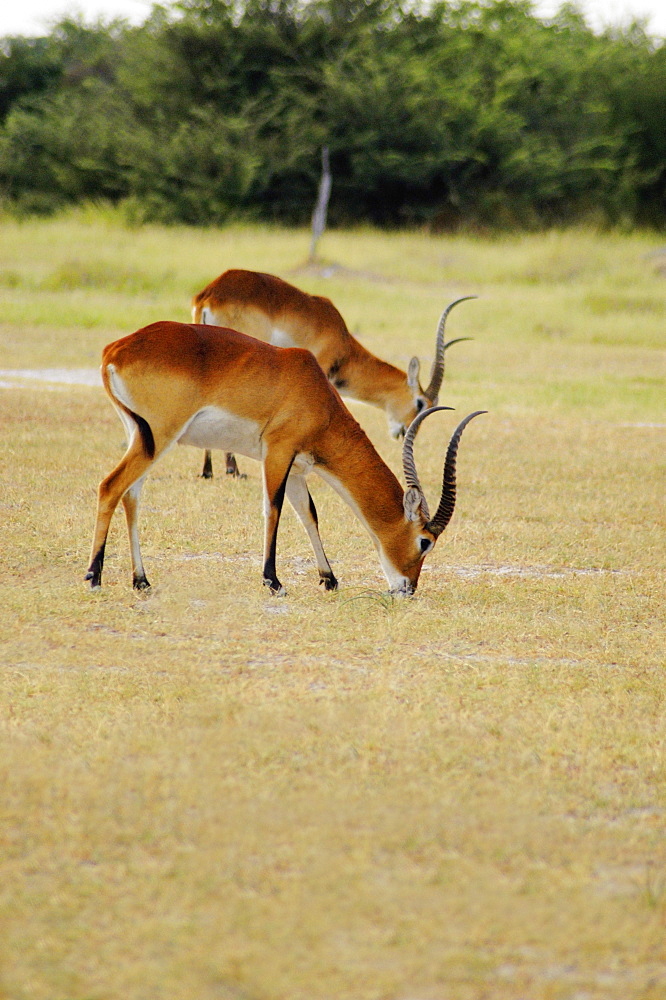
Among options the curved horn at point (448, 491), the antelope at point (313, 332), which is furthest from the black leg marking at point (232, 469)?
the curved horn at point (448, 491)

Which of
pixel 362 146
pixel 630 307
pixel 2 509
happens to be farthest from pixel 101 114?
pixel 2 509

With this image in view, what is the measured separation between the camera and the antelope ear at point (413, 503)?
5320 millimetres

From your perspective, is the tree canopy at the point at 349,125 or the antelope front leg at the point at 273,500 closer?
the antelope front leg at the point at 273,500

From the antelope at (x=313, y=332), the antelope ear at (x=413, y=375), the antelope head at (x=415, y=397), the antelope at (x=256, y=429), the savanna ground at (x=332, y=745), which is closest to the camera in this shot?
the savanna ground at (x=332, y=745)

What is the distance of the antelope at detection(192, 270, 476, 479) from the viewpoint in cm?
862

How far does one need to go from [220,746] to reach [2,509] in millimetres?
3677

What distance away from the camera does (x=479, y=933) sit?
280 cm

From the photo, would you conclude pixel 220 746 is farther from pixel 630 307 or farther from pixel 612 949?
pixel 630 307

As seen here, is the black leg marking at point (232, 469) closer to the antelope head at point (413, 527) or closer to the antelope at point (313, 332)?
the antelope at point (313, 332)

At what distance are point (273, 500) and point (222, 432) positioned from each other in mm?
413

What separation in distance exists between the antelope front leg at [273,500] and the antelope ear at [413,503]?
0.59 meters

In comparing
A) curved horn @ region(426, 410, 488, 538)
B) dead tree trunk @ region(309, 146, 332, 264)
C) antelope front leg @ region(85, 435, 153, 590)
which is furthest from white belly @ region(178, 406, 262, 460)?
dead tree trunk @ region(309, 146, 332, 264)

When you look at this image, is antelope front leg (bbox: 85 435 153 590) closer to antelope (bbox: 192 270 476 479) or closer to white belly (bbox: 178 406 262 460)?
white belly (bbox: 178 406 262 460)

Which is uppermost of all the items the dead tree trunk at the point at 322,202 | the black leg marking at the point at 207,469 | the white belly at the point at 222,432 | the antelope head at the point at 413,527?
the dead tree trunk at the point at 322,202
